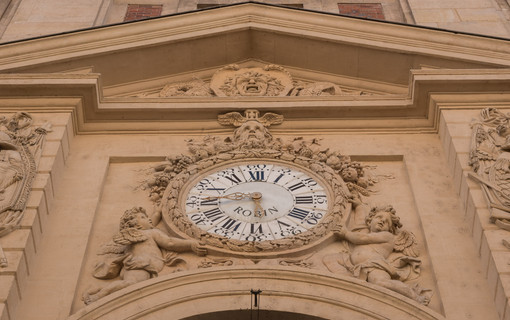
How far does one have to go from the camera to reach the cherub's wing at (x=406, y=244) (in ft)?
44.0

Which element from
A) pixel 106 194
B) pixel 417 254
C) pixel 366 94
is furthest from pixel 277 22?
pixel 417 254

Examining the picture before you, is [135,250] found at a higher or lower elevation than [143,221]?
lower

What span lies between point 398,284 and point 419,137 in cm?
392

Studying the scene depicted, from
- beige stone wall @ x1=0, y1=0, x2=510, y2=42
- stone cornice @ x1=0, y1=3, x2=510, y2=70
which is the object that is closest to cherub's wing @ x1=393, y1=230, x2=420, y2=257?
stone cornice @ x1=0, y1=3, x2=510, y2=70

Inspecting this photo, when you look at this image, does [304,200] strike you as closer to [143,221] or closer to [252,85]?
[143,221]

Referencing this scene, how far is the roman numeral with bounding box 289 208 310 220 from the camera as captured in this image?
14.0 m

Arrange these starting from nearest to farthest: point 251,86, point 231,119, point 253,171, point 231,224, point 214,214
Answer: point 231,224
point 214,214
point 253,171
point 231,119
point 251,86

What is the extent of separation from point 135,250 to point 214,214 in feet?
4.23

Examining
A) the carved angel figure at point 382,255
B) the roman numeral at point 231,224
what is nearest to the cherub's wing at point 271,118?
the roman numeral at point 231,224

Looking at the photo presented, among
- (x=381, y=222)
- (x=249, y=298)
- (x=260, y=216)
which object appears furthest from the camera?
(x=260, y=216)

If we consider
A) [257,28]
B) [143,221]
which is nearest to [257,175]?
[143,221]

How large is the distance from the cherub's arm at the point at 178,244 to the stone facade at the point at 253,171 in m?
0.03

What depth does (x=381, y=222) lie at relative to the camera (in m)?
13.7

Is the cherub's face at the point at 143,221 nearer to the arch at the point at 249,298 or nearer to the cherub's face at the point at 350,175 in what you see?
the arch at the point at 249,298
